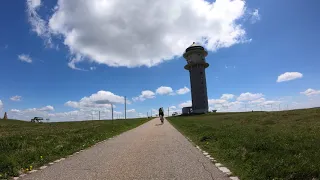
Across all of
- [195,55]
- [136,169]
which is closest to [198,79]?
[195,55]

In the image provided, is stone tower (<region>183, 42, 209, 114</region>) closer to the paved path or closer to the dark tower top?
the dark tower top

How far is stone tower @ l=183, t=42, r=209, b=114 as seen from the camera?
360 ft

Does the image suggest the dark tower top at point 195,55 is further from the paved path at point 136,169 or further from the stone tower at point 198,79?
the paved path at point 136,169

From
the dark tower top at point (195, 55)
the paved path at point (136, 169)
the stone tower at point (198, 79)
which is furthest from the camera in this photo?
the dark tower top at point (195, 55)

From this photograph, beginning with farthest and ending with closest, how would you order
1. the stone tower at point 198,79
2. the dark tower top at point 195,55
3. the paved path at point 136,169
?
the dark tower top at point 195,55
the stone tower at point 198,79
the paved path at point 136,169

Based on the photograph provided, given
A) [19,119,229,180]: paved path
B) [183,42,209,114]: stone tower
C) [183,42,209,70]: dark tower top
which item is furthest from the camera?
[183,42,209,70]: dark tower top

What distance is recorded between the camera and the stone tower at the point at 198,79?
110 m

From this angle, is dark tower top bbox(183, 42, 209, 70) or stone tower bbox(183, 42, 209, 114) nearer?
stone tower bbox(183, 42, 209, 114)

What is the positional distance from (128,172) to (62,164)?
322 cm

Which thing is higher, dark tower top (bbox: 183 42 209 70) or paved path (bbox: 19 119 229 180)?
dark tower top (bbox: 183 42 209 70)

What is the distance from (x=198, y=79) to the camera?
361 feet

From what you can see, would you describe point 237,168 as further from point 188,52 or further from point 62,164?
point 188,52

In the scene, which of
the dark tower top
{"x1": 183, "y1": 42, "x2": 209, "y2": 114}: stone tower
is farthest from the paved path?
the dark tower top

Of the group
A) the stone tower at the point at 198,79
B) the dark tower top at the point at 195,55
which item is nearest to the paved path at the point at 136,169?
the stone tower at the point at 198,79
